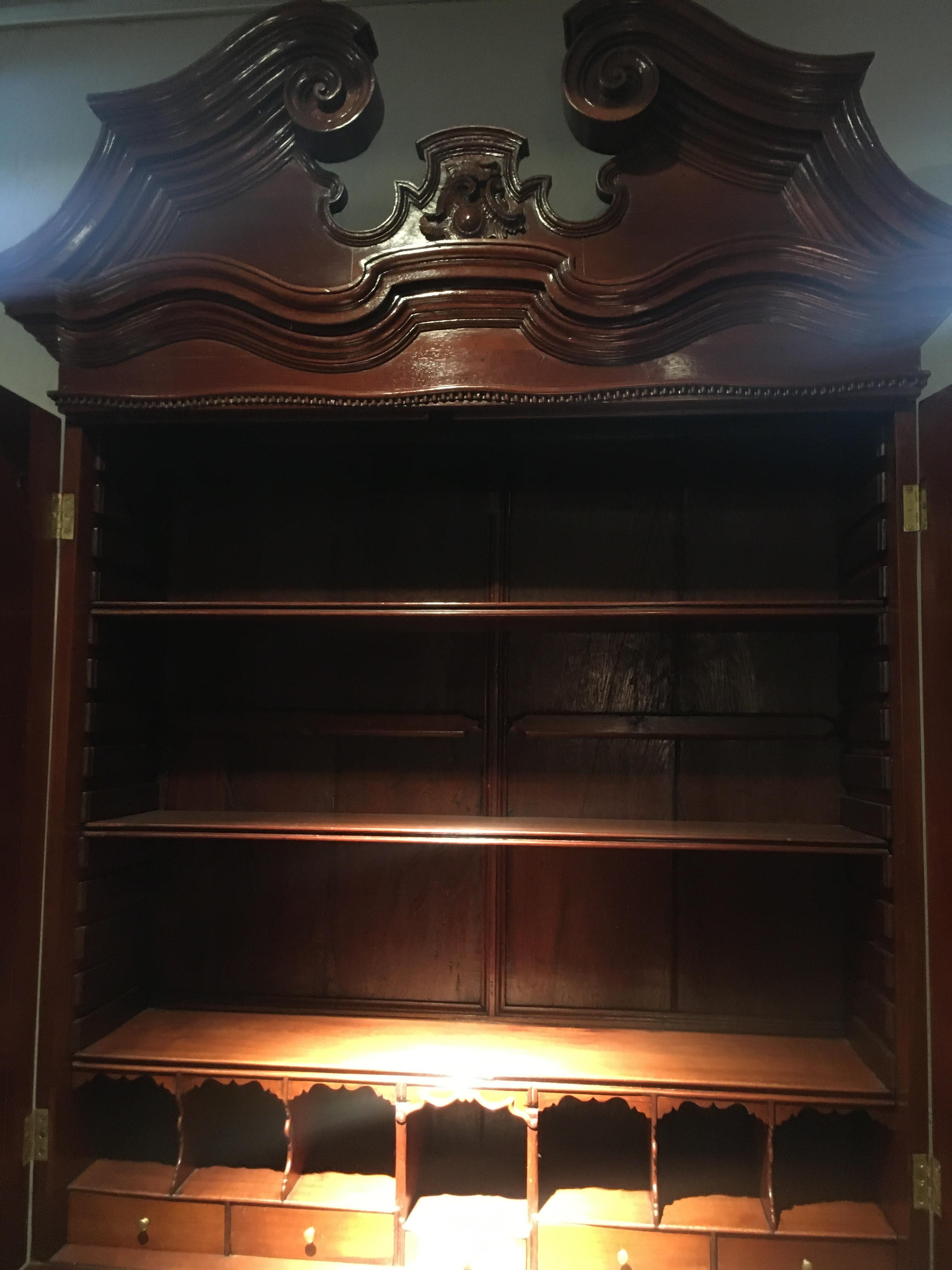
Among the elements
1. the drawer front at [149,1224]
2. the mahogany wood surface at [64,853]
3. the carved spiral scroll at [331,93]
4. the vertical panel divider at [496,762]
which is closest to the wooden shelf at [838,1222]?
the vertical panel divider at [496,762]

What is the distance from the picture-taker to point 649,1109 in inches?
55.4

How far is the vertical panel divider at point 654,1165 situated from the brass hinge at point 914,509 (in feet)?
3.62

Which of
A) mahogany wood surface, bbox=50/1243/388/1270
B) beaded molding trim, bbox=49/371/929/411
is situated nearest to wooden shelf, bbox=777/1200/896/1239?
mahogany wood surface, bbox=50/1243/388/1270

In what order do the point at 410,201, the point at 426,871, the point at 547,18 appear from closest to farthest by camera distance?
the point at 410,201 < the point at 426,871 < the point at 547,18

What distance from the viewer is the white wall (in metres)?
1.82

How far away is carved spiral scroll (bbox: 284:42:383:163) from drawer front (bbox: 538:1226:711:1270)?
2034 mm

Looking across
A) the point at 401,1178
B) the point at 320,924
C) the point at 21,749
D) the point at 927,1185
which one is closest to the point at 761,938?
the point at 927,1185

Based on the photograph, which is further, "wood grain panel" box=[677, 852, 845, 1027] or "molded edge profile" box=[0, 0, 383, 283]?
"wood grain panel" box=[677, 852, 845, 1027]

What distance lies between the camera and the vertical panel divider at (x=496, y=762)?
5.63 ft

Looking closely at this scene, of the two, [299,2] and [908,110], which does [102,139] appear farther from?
[908,110]

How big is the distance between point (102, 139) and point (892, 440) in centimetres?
156

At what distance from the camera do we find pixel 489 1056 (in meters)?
1.52

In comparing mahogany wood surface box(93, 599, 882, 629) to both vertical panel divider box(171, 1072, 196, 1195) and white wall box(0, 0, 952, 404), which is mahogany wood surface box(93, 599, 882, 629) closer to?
white wall box(0, 0, 952, 404)

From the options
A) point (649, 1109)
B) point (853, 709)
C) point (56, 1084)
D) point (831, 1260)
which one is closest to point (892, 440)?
point (853, 709)
